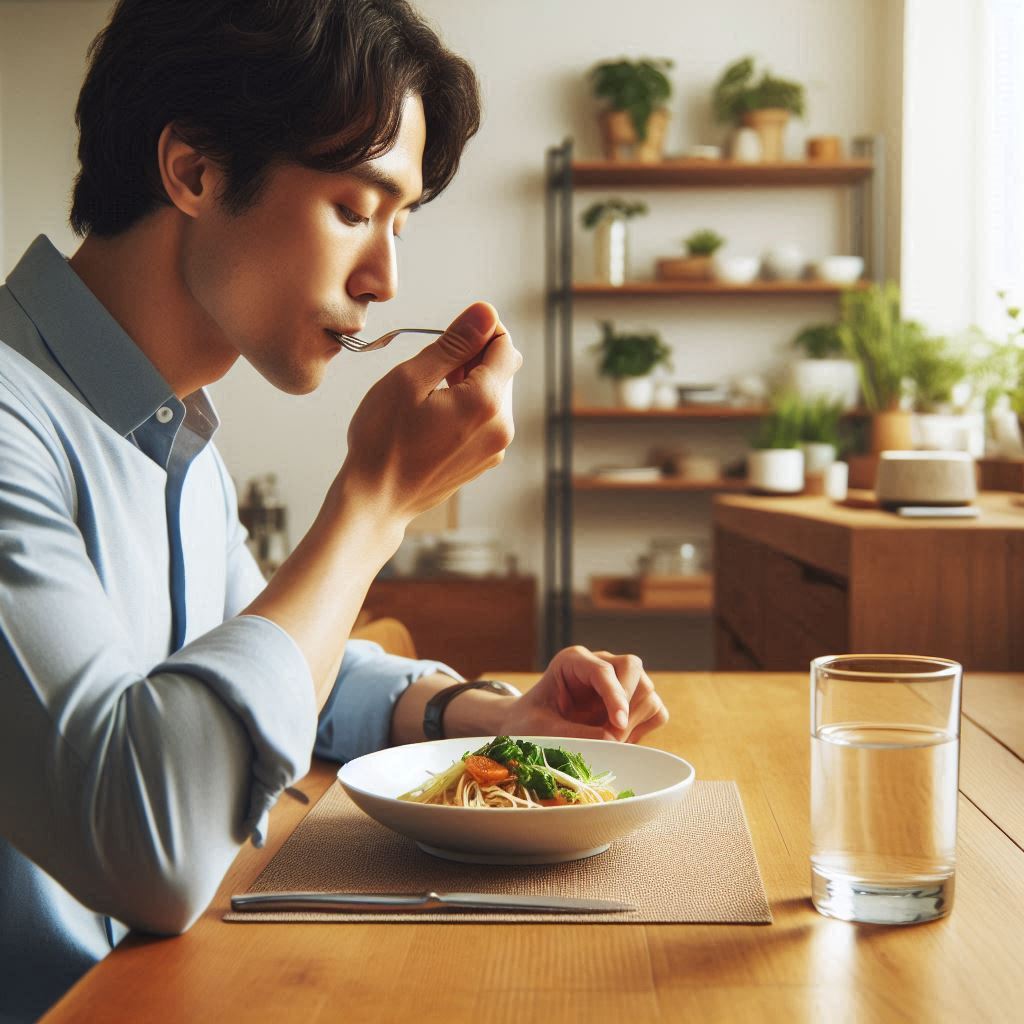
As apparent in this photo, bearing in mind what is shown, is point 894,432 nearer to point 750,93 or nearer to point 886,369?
point 886,369

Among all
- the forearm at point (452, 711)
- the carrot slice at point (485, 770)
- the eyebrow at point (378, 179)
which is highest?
the eyebrow at point (378, 179)

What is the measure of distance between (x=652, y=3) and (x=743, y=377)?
137 cm

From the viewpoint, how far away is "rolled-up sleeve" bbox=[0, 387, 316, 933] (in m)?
0.66

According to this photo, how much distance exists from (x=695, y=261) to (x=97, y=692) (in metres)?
3.82

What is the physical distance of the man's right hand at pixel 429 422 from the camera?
814mm

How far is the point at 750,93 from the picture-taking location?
4262mm

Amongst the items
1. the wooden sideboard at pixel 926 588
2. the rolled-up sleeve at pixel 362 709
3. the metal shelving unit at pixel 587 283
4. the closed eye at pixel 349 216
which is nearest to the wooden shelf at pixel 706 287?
the metal shelving unit at pixel 587 283

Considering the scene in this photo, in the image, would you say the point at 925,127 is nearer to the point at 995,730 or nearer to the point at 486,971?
the point at 995,730

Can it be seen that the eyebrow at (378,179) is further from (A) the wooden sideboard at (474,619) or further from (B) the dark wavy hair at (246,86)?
(A) the wooden sideboard at (474,619)

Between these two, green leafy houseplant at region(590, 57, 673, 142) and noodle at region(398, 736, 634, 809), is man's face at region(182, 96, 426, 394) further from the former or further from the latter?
green leafy houseplant at region(590, 57, 673, 142)

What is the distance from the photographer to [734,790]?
0.93 meters

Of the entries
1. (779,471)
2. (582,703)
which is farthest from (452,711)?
(779,471)

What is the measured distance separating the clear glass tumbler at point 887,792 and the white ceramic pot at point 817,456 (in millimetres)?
3091

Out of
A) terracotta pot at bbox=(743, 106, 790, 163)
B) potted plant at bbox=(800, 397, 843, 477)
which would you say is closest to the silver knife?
potted plant at bbox=(800, 397, 843, 477)
